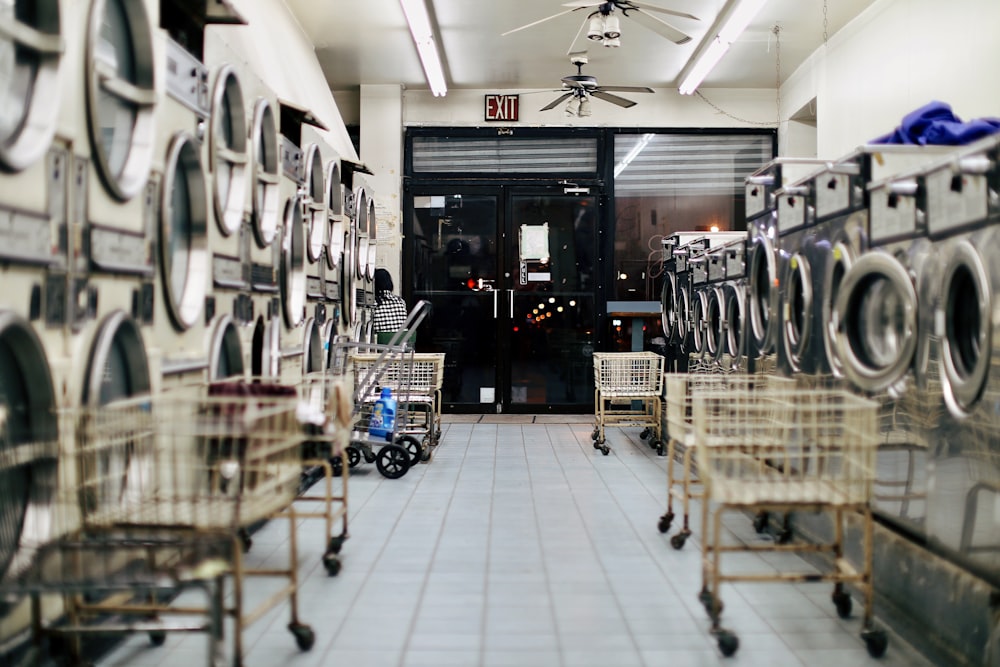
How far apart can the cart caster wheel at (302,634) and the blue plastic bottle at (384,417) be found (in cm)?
312

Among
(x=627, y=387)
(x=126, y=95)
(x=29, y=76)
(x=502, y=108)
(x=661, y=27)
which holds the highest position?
(x=502, y=108)

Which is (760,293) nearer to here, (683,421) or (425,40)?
(683,421)

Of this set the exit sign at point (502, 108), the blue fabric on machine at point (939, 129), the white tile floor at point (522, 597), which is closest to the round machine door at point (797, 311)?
the blue fabric on machine at point (939, 129)

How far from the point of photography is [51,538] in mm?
2516

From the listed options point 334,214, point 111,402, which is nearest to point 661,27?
point 334,214

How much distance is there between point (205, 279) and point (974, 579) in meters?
3.20

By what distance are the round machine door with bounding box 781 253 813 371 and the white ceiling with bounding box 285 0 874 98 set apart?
3.96 meters

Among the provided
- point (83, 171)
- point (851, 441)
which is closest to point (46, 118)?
point (83, 171)

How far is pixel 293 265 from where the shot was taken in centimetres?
555

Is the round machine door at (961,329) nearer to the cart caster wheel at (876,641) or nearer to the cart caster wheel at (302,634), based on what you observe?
the cart caster wheel at (876,641)

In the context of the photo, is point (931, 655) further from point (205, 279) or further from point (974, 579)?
point (205, 279)

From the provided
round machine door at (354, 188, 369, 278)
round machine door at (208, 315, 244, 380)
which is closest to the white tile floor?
round machine door at (208, 315, 244, 380)

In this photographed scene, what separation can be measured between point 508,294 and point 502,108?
2263 millimetres

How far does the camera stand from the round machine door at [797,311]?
13.5 feet
